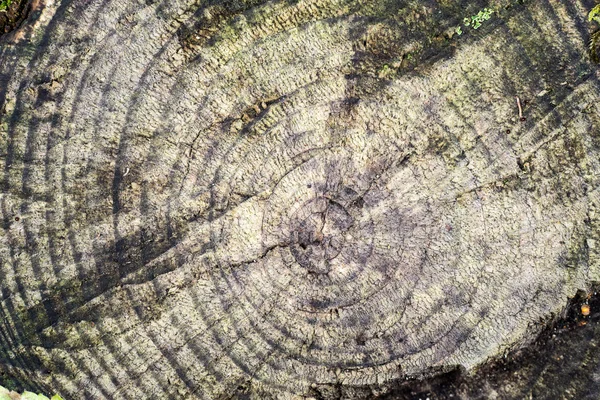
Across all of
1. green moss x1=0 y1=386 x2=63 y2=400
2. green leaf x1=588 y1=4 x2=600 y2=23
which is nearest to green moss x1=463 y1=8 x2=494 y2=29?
green leaf x1=588 y1=4 x2=600 y2=23

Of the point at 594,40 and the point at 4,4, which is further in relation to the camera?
the point at 4,4

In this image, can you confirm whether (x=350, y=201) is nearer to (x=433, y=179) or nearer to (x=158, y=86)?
(x=433, y=179)

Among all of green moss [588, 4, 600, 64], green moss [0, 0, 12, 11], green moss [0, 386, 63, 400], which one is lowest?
green moss [0, 386, 63, 400]

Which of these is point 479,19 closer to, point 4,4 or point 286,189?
point 286,189

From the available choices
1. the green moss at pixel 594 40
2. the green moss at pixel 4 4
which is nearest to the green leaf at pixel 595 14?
the green moss at pixel 594 40

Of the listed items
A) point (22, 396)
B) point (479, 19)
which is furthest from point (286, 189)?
point (22, 396)

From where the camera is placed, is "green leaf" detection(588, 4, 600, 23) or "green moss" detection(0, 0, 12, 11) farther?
"green moss" detection(0, 0, 12, 11)

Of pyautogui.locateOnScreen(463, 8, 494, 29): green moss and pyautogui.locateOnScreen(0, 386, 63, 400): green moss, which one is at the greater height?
pyautogui.locateOnScreen(463, 8, 494, 29): green moss

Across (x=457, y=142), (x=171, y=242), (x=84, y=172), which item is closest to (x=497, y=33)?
(x=457, y=142)

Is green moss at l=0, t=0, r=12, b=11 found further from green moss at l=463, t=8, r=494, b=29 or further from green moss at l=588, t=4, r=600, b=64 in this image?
green moss at l=588, t=4, r=600, b=64
